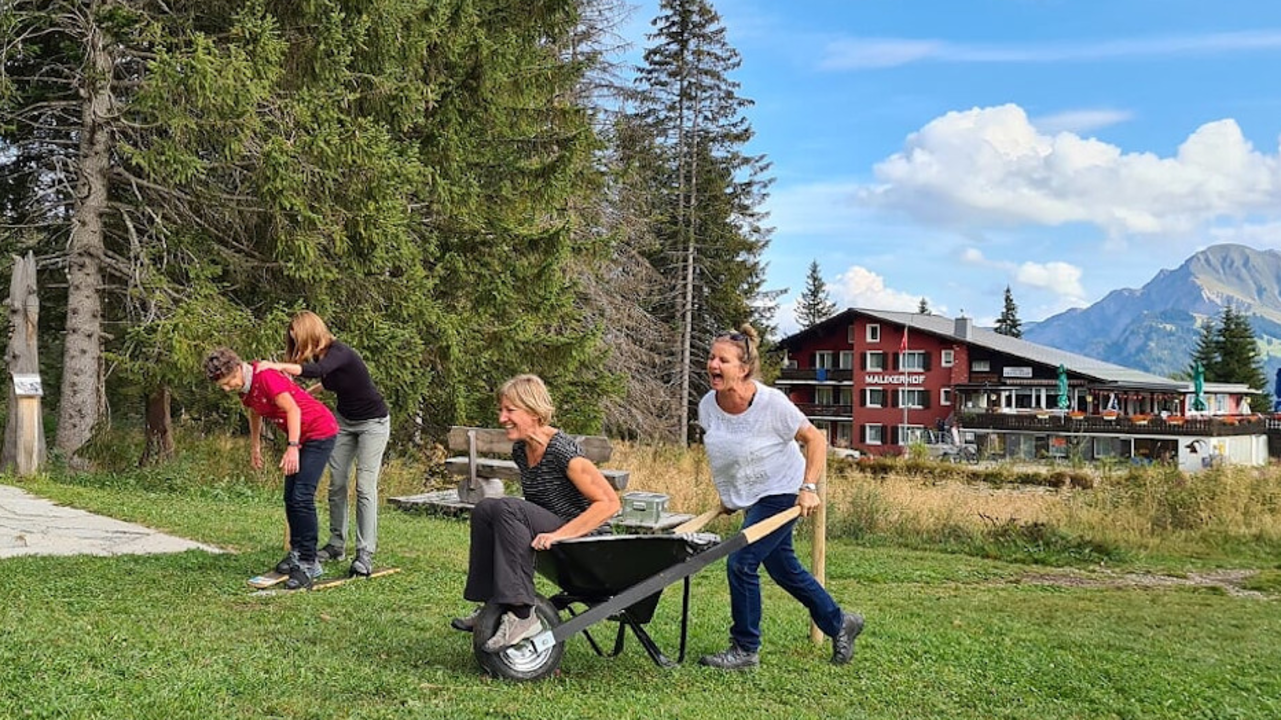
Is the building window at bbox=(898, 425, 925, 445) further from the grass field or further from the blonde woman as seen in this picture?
the blonde woman

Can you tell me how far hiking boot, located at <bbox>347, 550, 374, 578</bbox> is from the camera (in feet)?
22.8

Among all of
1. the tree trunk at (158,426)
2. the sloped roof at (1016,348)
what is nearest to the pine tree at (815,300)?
the sloped roof at (1016,348)

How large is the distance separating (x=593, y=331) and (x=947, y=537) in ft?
30.0

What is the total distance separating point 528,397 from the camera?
4754 millimetres

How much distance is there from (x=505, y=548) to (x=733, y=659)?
127cm

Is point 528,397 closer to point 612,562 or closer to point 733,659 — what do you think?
point 612,562

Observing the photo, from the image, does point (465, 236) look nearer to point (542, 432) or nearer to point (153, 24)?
point (153, 24)

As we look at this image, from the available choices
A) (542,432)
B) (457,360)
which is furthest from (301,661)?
(457,360)

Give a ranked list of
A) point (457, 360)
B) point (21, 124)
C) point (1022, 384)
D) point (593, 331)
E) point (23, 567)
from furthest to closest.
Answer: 1. point (1022, 384)
2. point (593, 331)
3. point (457, 360)
4. point (21, 124)
5. point (23, 567)

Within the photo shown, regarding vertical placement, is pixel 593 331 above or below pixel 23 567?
above

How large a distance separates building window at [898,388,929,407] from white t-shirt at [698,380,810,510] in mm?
49922

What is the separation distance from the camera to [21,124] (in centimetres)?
1441

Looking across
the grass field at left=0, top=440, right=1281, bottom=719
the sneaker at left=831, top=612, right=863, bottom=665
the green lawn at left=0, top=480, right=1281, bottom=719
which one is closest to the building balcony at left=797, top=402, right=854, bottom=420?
the grass field at left=0, top=440, right=1281, bottom=719

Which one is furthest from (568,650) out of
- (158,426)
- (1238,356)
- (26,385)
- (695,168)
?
(1238,356)
